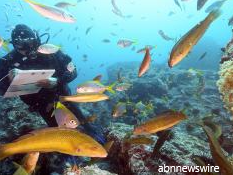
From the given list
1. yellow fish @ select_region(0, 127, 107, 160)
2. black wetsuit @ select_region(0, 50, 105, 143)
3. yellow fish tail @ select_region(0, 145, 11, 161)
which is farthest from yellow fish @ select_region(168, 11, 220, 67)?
black wetsuit @ select_region(0, 50, 105, 143)

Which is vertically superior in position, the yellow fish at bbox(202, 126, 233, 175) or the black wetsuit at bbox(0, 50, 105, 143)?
the yellow fish at bbox(202, 126, 233, 175)

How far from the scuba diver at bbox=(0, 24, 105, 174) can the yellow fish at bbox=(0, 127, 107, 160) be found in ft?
11.6

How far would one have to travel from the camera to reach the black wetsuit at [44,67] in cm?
617

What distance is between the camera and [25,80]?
5.28 meters

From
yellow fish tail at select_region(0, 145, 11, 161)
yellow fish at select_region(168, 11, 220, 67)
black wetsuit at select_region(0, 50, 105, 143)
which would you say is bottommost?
black wetsuit at select_region(0, 50, 105, 143)

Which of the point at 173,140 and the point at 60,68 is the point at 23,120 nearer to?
the point at 60,68

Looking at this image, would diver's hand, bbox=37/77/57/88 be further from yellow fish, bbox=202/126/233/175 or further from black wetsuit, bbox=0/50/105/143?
yellow fish, bbox=202/126/233/175

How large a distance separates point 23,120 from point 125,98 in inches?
286

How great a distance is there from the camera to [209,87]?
14750 mm

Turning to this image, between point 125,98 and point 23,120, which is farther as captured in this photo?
point 125,98

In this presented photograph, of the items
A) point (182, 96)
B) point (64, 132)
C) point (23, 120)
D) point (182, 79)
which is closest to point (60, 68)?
point (23, 120)

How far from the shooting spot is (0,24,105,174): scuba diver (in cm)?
584

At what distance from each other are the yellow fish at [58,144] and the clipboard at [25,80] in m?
3.15

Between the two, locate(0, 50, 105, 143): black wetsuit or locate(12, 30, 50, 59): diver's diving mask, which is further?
locate(0, 50, 105, 143): black wetsuit
